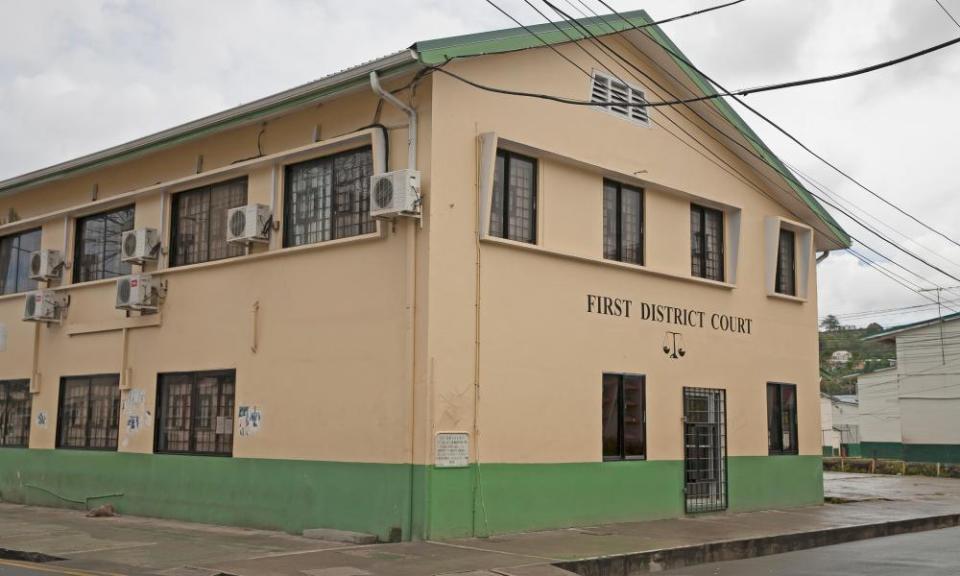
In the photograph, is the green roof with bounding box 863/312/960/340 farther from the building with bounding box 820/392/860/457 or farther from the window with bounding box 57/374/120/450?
the window with bounding box 57/374/120/450

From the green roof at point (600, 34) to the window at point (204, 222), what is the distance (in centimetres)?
477

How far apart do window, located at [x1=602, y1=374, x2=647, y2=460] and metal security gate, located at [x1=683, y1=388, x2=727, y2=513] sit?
1231 mm

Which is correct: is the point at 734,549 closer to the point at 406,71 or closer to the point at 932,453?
the point at 406,71

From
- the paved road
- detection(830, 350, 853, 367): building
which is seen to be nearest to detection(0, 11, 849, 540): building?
the paved road

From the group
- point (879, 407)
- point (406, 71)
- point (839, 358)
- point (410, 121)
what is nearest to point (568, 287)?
point (410, 121)

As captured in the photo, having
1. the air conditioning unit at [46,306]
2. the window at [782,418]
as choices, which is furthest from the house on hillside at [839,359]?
the air conditioning unit at [46,306]

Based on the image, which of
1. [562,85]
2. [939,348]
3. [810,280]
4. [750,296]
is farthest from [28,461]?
[939,348]

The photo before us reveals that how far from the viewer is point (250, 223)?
51.4ft

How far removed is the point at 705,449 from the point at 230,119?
387 inches

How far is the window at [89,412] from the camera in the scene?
1811 centimetres

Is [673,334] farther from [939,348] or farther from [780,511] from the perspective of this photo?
[939,348]

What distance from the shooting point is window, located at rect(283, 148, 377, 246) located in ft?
48.9

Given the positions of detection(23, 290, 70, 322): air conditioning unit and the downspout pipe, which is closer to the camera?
the downspout pipe

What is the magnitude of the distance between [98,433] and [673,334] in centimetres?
1030
